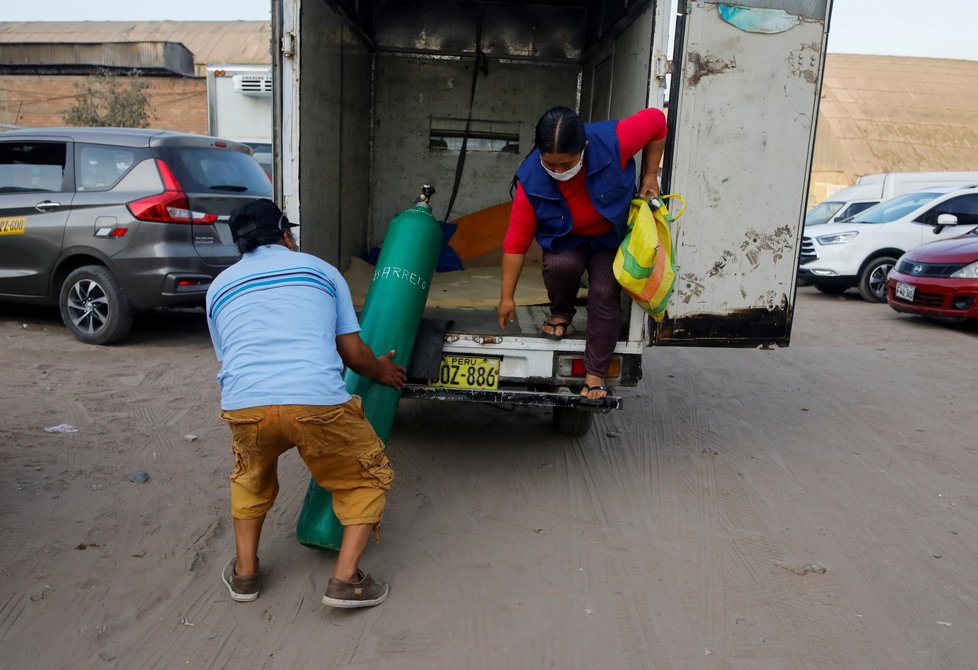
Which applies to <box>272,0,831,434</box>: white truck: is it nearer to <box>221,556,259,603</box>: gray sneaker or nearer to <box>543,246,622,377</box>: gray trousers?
<box>543,246,622,377</box>: gray trousers

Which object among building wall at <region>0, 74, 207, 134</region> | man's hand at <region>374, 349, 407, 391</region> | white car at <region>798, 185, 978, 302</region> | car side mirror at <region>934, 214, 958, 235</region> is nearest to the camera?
man's hand at <region>374, 349, 407, 391</region>

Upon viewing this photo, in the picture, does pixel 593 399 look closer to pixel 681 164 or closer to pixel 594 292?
pixel 594 292

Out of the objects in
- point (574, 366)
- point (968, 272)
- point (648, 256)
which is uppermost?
point (648, 256)

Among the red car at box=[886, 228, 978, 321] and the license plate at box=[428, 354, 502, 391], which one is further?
the red car at box=[886, 228, 978, 321]

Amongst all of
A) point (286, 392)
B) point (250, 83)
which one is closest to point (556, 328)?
point (286, 392)

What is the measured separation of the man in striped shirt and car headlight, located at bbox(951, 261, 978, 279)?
27.4 ft

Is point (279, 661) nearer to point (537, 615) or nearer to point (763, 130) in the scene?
point (537, 615)

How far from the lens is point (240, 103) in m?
14.4

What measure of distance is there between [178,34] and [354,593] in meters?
36.0

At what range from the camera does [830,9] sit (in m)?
3.92

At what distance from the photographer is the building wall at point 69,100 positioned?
→ 25.2 metres

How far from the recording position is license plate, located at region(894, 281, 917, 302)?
968cm

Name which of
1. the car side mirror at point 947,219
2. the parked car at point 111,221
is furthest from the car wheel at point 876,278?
the parked car at point 111,221

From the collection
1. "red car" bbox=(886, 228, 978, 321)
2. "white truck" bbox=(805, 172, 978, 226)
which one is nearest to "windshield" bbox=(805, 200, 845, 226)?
"white truck" bbox=(805, 172, 978, 226)
